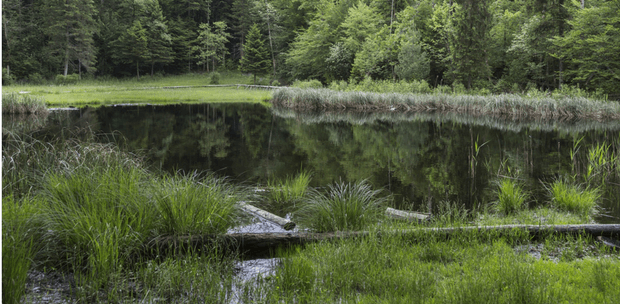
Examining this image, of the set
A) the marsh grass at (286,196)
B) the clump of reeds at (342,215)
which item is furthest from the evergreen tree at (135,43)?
the clump of reeds at (342,215)

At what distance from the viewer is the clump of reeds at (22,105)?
658 inches

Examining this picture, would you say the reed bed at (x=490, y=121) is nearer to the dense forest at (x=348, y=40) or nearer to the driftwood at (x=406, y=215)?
the dense forest at (x=348, y=40)

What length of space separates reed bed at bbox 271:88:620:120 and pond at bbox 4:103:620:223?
197 centimetres

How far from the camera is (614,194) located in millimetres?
6445

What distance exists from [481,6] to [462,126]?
13.5 meters

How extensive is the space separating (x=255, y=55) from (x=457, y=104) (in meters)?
28.5

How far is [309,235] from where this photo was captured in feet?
13.4

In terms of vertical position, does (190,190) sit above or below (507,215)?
above

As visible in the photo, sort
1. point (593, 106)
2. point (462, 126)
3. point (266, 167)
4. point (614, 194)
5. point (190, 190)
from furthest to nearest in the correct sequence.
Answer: point (593, 106), point (462, 126), point (266, 167), point (614, 194), point (190, 190)

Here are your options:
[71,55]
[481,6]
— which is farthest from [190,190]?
[71,55]

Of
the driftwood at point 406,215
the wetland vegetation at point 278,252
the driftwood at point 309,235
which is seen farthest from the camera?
the driftwood at point 406,215

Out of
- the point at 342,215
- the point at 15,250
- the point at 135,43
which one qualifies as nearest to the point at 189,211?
the point at 15,250

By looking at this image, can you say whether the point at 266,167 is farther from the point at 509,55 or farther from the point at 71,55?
the point at 71,55

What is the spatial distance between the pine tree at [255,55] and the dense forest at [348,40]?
0.16m
